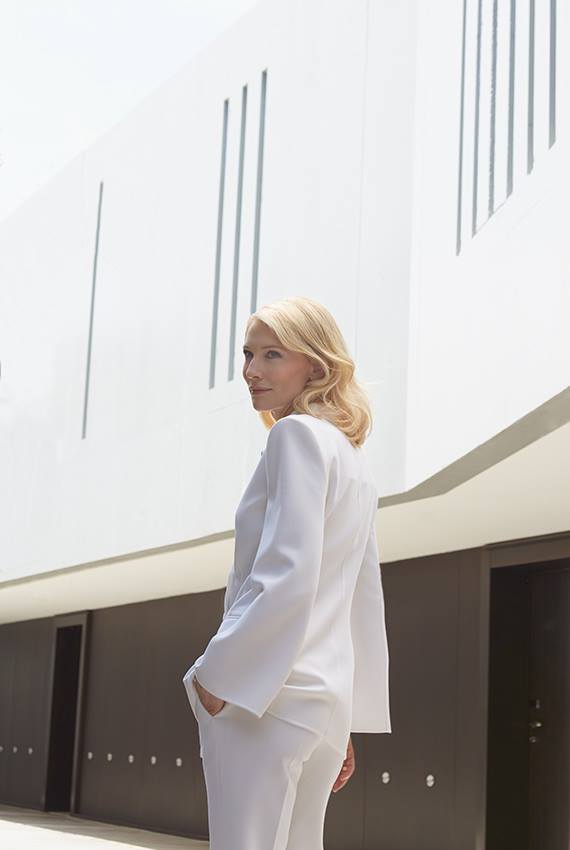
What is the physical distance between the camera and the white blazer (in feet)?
6.08

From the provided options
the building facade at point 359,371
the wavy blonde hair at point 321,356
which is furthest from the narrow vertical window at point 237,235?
the wavy blonde hair at point 321,356

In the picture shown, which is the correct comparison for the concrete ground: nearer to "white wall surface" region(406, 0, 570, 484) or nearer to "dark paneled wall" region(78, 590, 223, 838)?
"dark paneled wall" region(78, 590, 223, 838)

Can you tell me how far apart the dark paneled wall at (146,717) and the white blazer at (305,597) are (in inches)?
379

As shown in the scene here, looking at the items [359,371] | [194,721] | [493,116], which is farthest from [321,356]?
[194,721]

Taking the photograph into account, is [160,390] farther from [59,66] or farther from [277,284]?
[59,66]

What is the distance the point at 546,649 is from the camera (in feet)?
27.1

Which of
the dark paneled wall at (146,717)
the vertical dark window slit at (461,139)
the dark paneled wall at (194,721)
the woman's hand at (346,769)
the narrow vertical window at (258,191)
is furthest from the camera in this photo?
the dark paneled wall at (146,717)

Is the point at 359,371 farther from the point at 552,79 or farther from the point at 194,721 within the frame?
the point at 194,721

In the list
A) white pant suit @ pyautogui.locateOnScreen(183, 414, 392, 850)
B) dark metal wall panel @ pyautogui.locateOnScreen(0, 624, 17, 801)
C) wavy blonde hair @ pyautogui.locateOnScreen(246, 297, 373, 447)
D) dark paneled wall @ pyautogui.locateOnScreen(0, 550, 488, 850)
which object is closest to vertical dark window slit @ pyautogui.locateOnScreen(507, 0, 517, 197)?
wavy blonde hair @ pyautogui.locateOnScreen(246, 297, 373, 447)

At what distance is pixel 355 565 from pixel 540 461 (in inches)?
155

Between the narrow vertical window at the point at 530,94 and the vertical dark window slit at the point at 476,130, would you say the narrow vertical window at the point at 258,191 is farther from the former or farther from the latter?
the narrow vertical window at the point at 530,94

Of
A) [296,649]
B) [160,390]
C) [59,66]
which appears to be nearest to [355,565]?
[296,649]

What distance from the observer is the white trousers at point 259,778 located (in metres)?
1.82

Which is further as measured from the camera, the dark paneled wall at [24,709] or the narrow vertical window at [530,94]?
the dark paneled wall at [24,709]
